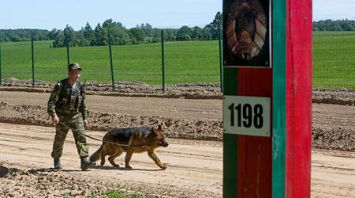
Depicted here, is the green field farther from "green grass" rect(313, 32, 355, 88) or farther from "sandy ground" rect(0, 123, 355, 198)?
"sandy ground" rect(0, 123, 355, 198)

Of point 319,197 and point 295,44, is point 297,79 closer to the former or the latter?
point 295,44

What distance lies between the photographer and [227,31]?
3135 millimetres

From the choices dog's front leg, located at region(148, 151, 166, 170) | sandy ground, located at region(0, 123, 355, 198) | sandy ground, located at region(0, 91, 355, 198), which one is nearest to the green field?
sandy ground, located at region(0, 91, 355, 198)

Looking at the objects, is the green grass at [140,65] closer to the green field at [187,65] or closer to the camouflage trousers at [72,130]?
the green field at [187,65]

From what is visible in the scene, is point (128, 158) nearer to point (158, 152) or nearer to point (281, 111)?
point (158, 152)

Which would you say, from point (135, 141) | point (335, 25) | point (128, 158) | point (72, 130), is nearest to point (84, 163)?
point (72, 130)

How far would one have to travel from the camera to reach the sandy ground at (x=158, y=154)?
1061 centimetres

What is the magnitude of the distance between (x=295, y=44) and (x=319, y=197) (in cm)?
728

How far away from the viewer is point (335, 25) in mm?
29078

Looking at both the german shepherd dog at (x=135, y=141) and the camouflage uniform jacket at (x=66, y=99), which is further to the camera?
the camouflage uniform jacket at (x=66, y=99)

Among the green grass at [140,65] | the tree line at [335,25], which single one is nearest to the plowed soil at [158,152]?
the tree line at [335,25]

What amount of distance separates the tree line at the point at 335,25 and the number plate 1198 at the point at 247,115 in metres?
24.2

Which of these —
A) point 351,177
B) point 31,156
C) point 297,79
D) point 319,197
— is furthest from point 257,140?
point 31,156

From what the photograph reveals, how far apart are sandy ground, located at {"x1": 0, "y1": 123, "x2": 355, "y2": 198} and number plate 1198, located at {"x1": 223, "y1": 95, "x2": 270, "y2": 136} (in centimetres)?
685
